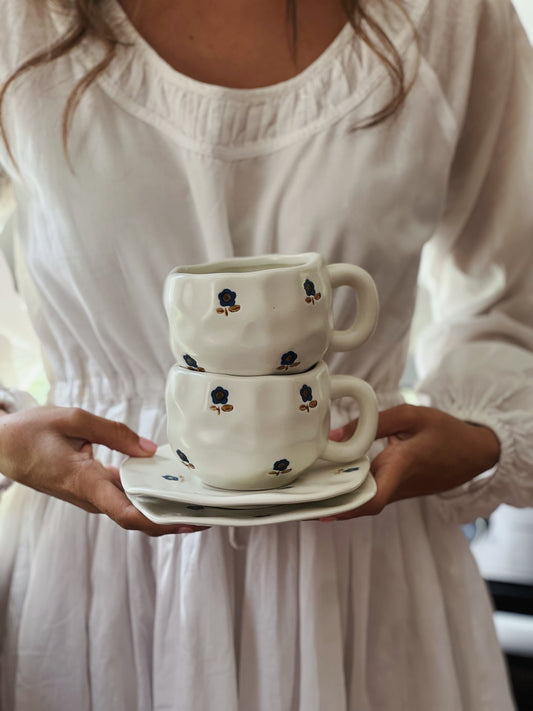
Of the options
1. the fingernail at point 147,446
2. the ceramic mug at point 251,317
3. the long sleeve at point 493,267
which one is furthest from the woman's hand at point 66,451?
the long sleeve at point 493,267

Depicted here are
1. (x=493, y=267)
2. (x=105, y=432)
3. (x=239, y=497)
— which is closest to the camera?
(x=239, y=497)

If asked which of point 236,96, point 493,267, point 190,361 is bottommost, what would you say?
point 190,361

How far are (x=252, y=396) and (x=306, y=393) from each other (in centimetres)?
4

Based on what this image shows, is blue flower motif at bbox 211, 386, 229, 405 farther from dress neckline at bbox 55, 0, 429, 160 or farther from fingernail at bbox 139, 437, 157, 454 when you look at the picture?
dress neckline at bbox 55, 0, 429, 160

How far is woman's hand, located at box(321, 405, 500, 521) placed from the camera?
0.60 meters

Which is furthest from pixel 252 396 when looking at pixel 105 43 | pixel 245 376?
pixel 105 43

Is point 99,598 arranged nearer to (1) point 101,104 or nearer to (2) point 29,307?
(2) point 29,307

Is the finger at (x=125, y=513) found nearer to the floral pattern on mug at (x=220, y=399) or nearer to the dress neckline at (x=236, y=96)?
the floral pattern on mug at (x=220, y=399)

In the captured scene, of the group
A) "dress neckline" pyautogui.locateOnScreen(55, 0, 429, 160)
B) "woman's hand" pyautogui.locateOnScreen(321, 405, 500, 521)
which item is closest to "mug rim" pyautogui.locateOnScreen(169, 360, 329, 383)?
"woman's hand" pyautogui.locateOnScreen(321, 405, 500, 521)

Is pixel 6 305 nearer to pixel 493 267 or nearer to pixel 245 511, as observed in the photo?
pixel 245 511

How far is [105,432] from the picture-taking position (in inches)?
22.9

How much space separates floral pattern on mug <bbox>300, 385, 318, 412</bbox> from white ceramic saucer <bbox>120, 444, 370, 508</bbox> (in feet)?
0.17

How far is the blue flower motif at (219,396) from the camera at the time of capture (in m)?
0.50

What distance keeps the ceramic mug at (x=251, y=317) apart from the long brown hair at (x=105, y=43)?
0.78 ft
